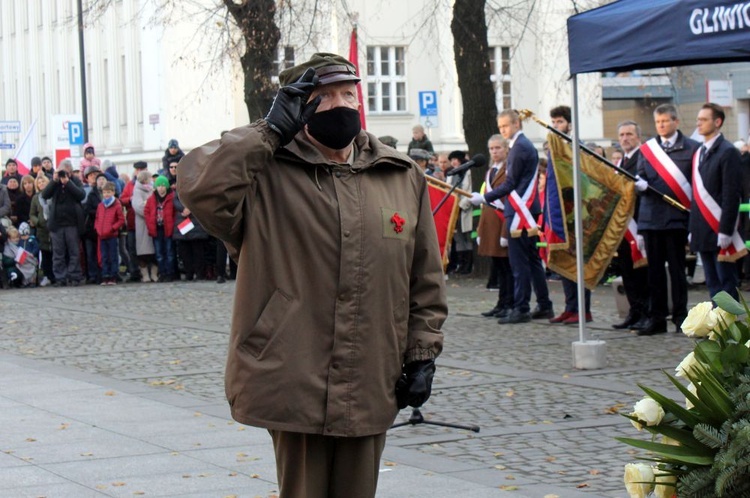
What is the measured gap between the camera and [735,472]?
3.98m

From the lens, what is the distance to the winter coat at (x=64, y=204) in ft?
74.3

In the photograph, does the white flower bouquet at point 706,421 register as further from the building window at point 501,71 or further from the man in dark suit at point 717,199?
the building window at point 501,71

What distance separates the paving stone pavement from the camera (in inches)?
283

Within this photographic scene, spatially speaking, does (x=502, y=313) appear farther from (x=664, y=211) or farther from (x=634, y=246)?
(x=664, y=211)

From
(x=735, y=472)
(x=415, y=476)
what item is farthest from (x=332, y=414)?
(x=415, y=476)

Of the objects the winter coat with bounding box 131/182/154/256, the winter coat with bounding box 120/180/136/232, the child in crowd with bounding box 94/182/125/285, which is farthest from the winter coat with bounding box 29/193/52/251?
the winter coat with bounding box 131/182/154/256

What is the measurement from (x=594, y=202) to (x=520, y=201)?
0.92 metres

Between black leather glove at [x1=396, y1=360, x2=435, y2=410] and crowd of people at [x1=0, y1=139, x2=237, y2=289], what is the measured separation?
18.0m

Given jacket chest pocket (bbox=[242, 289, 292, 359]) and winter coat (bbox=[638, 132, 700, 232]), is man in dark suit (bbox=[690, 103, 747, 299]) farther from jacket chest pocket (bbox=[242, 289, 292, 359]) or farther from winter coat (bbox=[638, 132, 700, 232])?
jacket chest pocket (bbox=[242, 289, 292, 359])

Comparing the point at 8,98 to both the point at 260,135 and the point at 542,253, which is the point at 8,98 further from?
the point at 260,135

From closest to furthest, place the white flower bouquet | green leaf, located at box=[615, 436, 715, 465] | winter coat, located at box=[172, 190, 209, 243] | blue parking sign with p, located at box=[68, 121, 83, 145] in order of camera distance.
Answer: the white flower bouquet
green leaf, located at box=[615, 436, 715, 465]
winter coat, located at box=[172, 190, 209, 243]
blue parking sign with p, located at box=[68, 121, 83, 145]

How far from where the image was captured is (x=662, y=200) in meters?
12.8

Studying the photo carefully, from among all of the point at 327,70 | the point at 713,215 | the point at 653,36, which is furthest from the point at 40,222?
the point at 327,70

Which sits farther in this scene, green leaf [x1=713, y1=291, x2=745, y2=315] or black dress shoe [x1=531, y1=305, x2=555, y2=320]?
black dress shoe [x1=531, y1=305, x2=555, y2=320]
